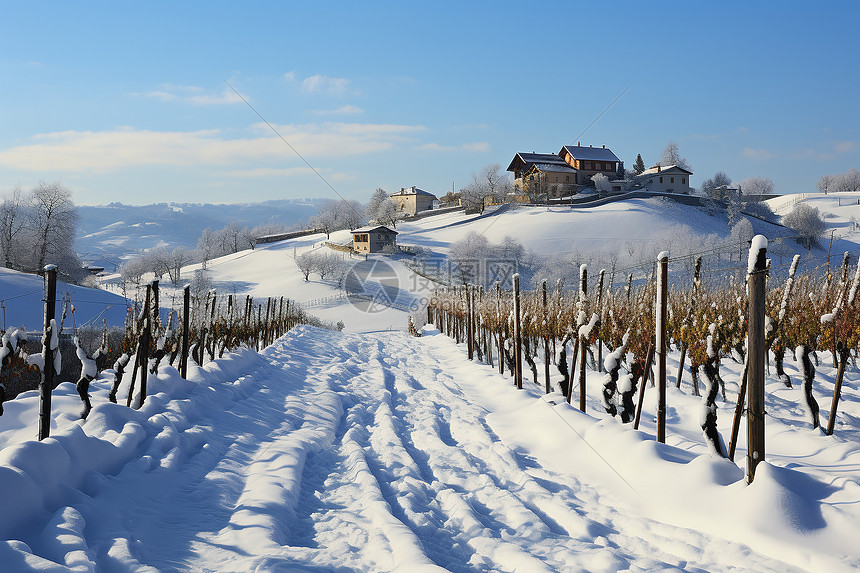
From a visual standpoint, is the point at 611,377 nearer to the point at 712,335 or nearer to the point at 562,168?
the point at 712,335

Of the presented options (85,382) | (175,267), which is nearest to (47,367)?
(85,382)

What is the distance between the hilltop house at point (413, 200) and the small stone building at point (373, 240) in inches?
1065

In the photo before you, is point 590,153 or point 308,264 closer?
point 308,264

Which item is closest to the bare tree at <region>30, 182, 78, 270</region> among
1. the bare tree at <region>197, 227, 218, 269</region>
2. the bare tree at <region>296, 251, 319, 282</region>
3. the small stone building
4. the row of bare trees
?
the row of bare trees

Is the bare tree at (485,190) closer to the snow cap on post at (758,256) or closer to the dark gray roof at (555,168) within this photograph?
the dark gray roof at (555,168)

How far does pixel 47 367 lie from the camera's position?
16.3 feet

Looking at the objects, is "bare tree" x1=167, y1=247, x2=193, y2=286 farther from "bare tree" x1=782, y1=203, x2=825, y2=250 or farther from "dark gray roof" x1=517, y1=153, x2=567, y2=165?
"bare tree" x1=782, y1=203, x2=825, y2=250

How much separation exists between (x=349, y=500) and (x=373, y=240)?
192 ft

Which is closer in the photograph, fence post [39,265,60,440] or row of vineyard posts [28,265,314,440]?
fence post [39,265,60,440]

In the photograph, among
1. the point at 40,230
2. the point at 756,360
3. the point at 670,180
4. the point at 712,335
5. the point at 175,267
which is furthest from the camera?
the point at 670,180

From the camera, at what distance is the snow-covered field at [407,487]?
129 inches

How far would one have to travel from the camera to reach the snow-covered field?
3283 millimetres

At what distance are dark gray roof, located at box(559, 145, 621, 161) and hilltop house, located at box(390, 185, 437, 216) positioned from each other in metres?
22.8

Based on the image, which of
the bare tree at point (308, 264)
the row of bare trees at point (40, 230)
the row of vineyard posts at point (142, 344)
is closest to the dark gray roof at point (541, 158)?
Answer: the bare tree at point (308, 264)
